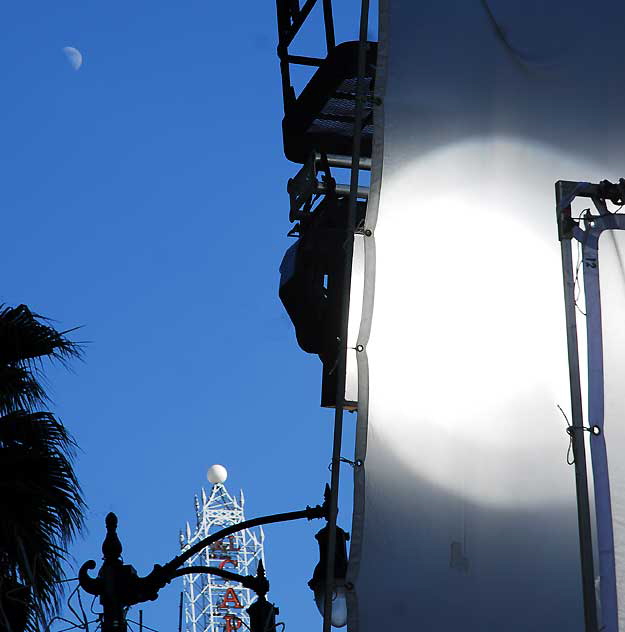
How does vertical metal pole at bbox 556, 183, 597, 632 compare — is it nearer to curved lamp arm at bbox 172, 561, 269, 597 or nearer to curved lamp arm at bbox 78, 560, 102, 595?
curved lamp arm at bbox 172, 561, 269, 597

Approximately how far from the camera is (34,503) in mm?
10984

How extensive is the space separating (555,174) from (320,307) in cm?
618

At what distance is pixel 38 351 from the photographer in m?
11.9

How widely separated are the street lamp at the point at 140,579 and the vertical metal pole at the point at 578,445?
3.30 meters

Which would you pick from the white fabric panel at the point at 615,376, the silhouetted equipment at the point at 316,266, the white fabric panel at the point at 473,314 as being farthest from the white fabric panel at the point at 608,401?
the silhouetted equipment at the point at 316,266

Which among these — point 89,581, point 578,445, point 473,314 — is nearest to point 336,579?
point 89,581

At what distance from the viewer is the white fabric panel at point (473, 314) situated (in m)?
6.48

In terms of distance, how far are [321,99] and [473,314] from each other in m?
6.77

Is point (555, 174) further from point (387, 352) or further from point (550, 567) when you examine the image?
point (550, 567)

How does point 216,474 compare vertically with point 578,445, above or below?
above

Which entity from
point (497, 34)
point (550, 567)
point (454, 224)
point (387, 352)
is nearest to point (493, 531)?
point (550, 567)

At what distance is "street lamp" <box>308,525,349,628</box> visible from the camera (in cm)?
812

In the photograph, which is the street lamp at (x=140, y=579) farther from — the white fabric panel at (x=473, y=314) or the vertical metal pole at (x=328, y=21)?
the vertical metal pole at (x=328, y=21)

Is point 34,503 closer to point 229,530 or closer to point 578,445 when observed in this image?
point 229,530
